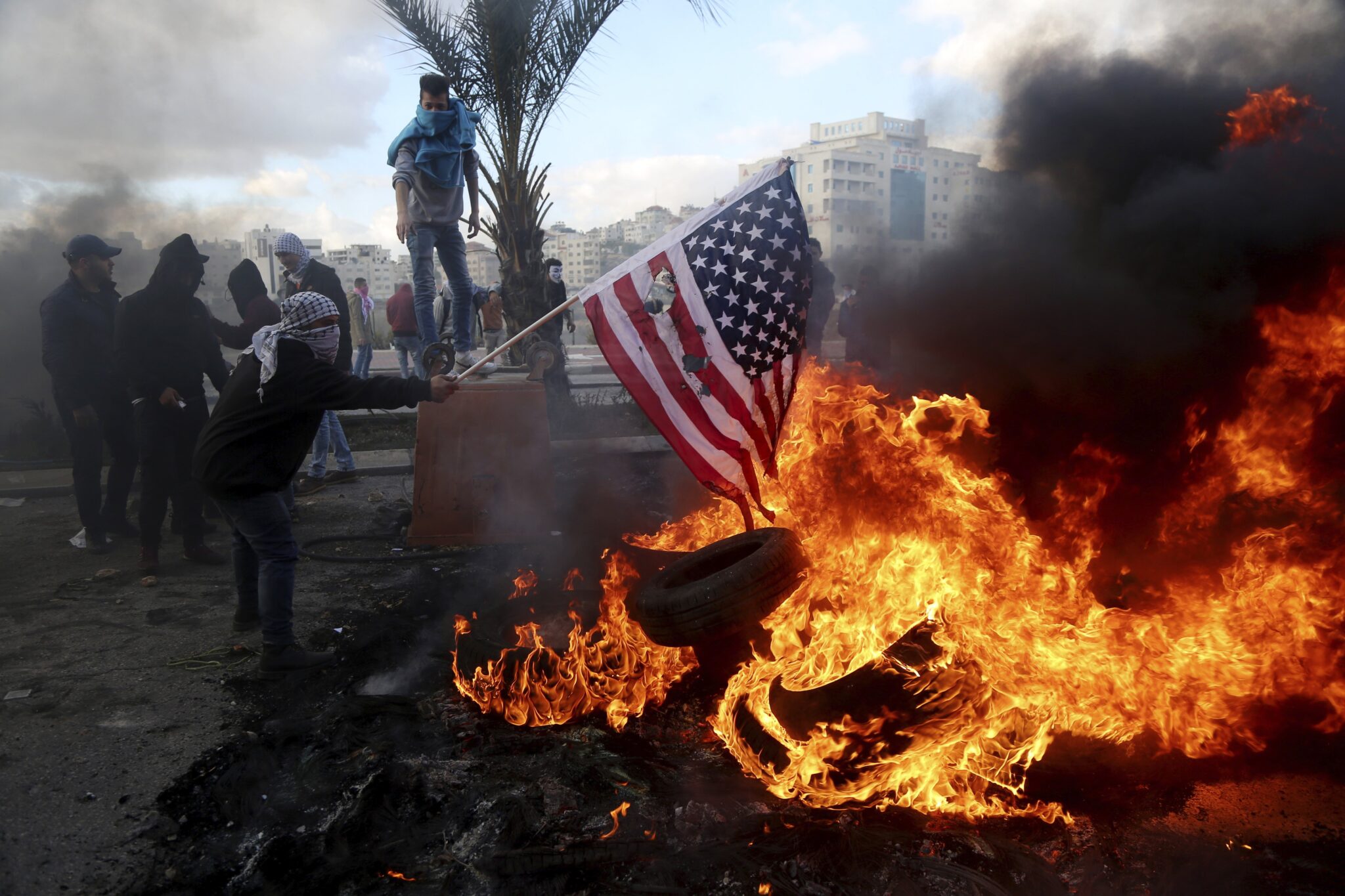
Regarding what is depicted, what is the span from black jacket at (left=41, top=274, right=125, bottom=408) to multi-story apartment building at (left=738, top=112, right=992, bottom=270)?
19.1 feet

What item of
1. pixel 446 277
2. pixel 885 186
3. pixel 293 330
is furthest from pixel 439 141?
pixel 885 186

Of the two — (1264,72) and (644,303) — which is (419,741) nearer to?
(644,303)

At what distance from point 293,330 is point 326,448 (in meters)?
4.89

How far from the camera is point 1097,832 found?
127 inches

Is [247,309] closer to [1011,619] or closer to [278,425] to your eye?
[278,425]

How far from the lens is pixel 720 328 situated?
4.94m

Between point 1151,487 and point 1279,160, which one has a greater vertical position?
point 1279,160

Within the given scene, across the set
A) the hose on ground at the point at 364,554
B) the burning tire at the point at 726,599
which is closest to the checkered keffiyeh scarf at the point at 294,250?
the hose on ground at the point at 364,554

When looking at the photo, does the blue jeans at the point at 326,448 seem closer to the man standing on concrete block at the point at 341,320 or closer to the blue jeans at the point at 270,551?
the man standing on concrete block at the point at 341,320

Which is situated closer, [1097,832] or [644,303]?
[1097,832]

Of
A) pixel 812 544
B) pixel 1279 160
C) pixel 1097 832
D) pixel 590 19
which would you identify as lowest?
pixel 1097 832

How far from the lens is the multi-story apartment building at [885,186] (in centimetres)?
781

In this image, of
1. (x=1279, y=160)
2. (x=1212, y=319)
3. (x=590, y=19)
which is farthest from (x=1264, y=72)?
(x=590, y=19)

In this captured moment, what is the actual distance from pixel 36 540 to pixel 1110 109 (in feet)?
32.3
